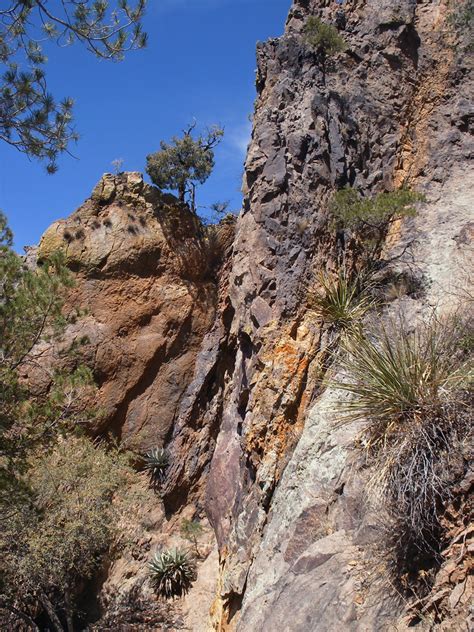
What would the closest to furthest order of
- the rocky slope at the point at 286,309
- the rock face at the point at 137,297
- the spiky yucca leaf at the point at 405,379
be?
the spiky yucca leaf at the point at 405,379, the rocky slope at the point at 286,309, the rock face at the point at 137,297

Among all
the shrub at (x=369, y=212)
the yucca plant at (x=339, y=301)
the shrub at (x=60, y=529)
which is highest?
the shrub at (x=369, y=212)

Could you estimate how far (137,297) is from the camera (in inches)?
630

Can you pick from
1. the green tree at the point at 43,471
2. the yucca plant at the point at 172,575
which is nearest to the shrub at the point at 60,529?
the green tree at the point at 43,471

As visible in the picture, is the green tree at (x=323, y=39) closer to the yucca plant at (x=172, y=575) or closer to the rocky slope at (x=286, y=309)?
the rocky slope at (x=286, y=309)

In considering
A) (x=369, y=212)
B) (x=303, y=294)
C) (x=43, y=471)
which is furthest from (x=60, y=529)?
(x=369, y=212)

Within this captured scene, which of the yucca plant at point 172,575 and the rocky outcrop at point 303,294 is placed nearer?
the rocky outcrop at point 303,294

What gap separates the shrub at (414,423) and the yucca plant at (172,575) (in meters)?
7.66

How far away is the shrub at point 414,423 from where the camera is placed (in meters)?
5.12

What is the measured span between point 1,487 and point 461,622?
5484 mm

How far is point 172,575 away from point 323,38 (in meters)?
12.3

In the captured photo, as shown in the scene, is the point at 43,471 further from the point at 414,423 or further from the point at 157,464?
the point at 414,423

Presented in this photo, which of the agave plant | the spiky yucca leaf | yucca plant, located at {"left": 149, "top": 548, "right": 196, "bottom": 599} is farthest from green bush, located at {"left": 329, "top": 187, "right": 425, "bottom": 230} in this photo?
yucca plant, located at {"left": 149, "top": 548, "right": 196, "bottom": 599}

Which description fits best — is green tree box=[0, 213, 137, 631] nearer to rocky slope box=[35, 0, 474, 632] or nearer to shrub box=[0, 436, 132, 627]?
shrub box=[0, 436, 132, 627]

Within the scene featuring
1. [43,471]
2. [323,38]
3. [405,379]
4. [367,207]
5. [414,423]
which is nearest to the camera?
[414,423]
